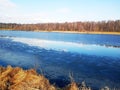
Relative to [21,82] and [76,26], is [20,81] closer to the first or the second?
[21,82]

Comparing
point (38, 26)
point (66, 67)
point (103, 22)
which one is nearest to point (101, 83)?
point (66, 67)

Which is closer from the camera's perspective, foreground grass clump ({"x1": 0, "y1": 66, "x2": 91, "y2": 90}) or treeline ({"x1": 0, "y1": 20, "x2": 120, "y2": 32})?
foreground grass clump ({"x1": 0, "y1": 66, "x2": 91, "y2": 90})

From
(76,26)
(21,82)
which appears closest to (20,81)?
(21,82)

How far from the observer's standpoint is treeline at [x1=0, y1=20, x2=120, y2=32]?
105 metres

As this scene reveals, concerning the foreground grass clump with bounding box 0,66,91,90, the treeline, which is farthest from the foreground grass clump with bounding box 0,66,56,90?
the treeline

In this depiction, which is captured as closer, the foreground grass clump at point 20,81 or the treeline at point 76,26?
the foreground grass clump at point 20,81

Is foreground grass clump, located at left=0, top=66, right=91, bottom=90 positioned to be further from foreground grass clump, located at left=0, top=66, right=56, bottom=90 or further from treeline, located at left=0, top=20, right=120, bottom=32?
treeline, located at left=0, top=20, right=120, bottom=32

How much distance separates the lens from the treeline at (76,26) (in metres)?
105

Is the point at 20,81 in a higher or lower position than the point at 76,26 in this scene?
lower

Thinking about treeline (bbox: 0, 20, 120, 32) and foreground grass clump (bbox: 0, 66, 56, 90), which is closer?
foreground grass clump (bbox: 0, 66, 56, 90)

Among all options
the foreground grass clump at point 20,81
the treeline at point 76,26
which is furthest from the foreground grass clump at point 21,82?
the treeline at point 76,26

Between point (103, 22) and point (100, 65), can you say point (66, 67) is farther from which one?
point (103, 22)

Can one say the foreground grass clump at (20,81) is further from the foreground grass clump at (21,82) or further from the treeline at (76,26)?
the treeline at (76,26)

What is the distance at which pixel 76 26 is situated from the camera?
12488 centimetres
